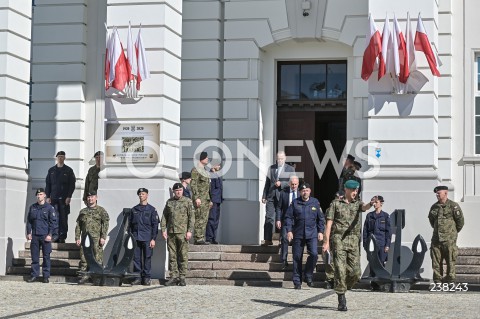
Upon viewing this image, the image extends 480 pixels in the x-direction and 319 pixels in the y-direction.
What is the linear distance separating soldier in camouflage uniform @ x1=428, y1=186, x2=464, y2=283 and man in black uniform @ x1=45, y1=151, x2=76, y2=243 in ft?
24.4

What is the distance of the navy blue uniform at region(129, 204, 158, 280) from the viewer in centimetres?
2145

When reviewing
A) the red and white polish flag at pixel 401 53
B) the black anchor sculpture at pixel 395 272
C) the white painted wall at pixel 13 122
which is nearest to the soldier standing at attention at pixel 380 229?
the black anchor sculpture at pixel 395 272

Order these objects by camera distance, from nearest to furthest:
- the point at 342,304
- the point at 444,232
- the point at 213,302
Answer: the point at 342,304 → the point at 213,302 → the point at 444,232

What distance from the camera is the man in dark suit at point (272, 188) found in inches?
914

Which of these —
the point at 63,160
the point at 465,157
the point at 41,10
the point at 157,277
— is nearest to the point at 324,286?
the point at 157,277

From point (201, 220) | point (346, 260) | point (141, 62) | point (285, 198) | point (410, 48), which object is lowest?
point (346, 260)

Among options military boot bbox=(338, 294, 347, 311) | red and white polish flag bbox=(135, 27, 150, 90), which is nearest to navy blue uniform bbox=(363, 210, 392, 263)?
military boot bbox=(338, 294, 347, 311)

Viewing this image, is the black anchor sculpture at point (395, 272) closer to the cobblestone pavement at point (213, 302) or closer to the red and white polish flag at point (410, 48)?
the cobblestone pavement at point (213, 302)

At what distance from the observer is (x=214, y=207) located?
79.6 ft

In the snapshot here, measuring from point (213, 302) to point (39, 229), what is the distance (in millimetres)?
5627

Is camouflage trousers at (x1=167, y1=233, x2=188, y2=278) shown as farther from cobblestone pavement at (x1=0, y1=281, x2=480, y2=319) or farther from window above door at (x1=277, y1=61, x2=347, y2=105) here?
window above door at (x1=277, y1=61, x2=347, y2=105)

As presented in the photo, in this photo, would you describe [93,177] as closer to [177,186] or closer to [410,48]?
[177,186]

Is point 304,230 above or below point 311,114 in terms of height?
below

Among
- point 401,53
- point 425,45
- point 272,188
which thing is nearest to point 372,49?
point 401,53
